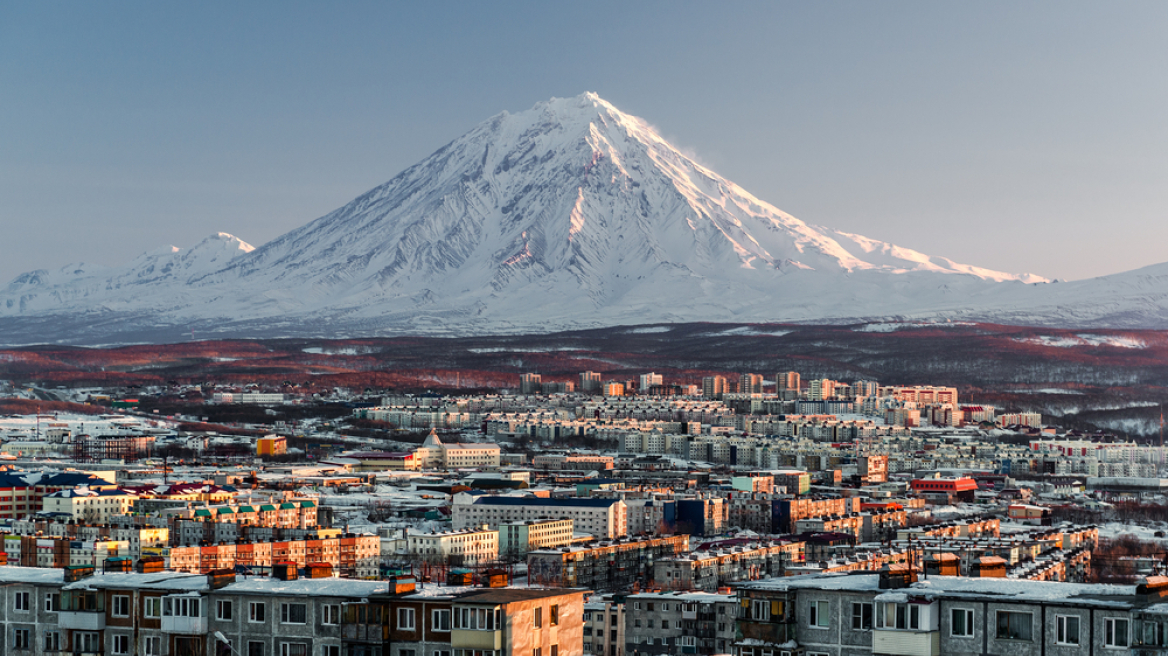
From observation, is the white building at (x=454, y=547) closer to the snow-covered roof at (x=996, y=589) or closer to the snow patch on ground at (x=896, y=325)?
the snow-covered roof at (x=996, y=589)

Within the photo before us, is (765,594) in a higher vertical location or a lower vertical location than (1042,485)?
higher

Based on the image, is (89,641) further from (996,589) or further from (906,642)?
(996,589)

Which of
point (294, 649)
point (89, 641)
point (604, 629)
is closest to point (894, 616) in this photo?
point (294, 649)

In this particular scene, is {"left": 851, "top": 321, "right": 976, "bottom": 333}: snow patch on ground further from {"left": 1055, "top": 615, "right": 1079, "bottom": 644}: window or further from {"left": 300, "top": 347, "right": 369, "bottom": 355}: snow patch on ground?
{"left": 1055, "top": 615, "right": 1079, "bottom": 644}: window

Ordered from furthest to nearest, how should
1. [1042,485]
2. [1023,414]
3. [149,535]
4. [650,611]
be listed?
[1023,414] < [1042,485] < [149,535] < [650,611]

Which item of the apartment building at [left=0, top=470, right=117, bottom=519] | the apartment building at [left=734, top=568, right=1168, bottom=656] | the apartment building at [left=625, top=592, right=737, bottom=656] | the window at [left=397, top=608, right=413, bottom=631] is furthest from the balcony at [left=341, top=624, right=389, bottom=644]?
the apartment building at [left=0, top=470, right=117, bottom=519]

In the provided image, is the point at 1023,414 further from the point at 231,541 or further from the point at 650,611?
the point at 650,611

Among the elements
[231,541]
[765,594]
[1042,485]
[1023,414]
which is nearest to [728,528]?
[231,541]
